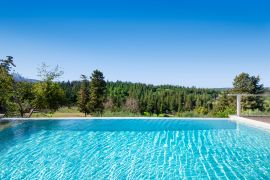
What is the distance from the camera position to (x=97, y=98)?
2844cm

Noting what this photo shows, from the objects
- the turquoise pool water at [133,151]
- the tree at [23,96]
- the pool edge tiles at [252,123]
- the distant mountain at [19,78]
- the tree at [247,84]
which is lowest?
the turquoise pool water at [133,151]

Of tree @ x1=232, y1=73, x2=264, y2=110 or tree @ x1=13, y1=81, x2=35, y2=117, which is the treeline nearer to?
tree @ x1=232, y1=73, x2=264, y2=110

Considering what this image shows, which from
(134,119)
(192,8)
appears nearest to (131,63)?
(192,8)

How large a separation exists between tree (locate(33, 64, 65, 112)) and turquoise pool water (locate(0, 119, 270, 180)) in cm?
360

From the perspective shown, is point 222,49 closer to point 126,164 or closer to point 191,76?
point 191,76

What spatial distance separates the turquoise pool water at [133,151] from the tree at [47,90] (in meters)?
3.60

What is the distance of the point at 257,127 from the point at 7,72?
38.6 feet

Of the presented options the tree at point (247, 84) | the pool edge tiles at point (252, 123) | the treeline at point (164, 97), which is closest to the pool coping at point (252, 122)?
the pool edge tiles at point (252, 123)

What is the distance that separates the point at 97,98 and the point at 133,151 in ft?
69.5

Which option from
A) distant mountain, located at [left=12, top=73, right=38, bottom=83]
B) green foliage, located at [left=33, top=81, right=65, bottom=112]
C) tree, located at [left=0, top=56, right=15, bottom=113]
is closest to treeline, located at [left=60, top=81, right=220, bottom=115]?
green foliage, located at [left=33, top=81, right=65, bottom=112]

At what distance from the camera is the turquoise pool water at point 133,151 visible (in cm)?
562

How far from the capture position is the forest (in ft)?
49.5

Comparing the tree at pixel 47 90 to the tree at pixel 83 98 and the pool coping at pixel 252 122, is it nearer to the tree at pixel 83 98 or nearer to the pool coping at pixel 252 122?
the pool coping at pixel 252 122

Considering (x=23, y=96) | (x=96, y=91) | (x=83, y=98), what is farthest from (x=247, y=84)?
(x=23, y=96)
